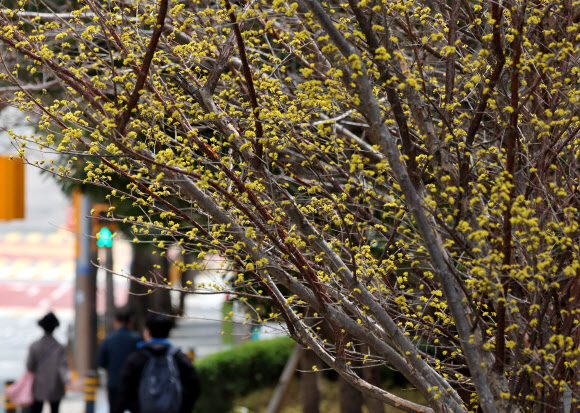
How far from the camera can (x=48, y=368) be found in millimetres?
8711

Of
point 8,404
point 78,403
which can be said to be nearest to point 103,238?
point 8,404

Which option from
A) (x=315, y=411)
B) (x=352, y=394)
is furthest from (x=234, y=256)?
(x=315, y=411)

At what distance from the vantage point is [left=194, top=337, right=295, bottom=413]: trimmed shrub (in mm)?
11406

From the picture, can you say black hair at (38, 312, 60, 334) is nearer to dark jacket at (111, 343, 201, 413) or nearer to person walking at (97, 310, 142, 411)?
person walking at (97, 310, 142, 411)

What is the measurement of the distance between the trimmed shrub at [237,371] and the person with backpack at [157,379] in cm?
495

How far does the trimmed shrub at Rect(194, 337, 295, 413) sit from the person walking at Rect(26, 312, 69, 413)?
2.79 meters

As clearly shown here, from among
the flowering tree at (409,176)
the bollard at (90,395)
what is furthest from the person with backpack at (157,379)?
the bollard at (90,395)

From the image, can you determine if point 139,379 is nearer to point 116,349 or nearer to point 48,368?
point 116,349

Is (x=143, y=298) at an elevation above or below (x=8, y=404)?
above

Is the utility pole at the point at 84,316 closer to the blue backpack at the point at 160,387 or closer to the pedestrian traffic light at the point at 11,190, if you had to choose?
the pedestrian traffic light at the point at 11,190

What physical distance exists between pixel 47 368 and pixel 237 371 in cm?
384

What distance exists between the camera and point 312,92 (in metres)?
3.46

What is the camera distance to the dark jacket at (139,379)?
6.24m

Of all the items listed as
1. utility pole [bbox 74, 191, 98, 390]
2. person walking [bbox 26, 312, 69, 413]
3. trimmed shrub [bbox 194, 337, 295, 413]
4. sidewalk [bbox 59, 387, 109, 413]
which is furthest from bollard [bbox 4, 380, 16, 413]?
utility pole [bbox 74, 191, 98, 390]
